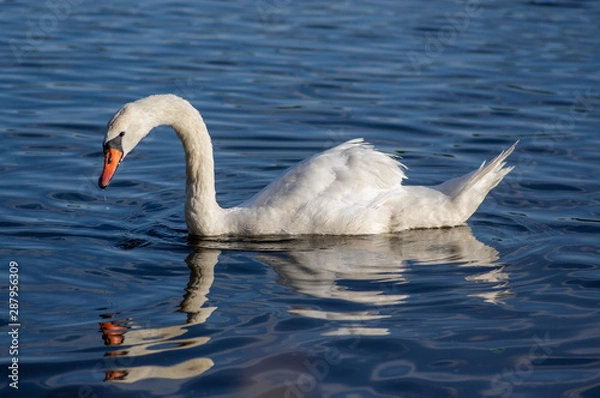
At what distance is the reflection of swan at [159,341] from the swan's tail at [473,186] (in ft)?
9.80

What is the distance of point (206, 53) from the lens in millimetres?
17312

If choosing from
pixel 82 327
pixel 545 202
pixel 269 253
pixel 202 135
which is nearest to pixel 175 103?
pixel 202 135

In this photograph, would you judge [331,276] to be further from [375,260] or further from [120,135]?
[120,135]

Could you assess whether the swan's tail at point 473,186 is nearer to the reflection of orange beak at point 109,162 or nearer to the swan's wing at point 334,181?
the swan's wing at point 334,181

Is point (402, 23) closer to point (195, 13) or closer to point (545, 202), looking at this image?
point (195, 13)

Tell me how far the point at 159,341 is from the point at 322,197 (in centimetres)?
302

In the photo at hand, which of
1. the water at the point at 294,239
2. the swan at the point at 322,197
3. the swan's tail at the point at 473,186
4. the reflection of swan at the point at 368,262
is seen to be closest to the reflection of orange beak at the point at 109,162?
the swan at the point at 322,197

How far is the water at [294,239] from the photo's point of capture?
22.6 ft

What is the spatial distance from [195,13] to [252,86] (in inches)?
202

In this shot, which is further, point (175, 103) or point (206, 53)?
point (206, 53)

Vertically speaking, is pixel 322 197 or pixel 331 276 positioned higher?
pixel 322 197

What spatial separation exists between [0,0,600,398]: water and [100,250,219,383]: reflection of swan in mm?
20

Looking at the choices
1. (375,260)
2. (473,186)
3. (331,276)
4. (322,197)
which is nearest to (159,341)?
(331,276)

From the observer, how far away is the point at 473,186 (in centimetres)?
1000
